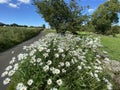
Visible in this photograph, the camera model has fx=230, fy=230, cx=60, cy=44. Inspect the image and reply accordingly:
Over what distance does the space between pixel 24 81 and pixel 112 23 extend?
5107cm

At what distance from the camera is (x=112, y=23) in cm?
5422

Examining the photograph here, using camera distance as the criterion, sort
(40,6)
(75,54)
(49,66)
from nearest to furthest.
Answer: (49,66)
(75,54)
(40,6)

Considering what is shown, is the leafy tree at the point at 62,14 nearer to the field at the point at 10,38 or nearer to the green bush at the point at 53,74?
the field at the point at 10,38

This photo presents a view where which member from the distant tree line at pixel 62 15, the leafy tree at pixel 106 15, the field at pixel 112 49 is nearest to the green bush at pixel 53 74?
the field at pixel 112 49

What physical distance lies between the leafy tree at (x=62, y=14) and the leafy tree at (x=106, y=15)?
27.0 m

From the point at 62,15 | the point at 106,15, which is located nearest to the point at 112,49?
the point at 62,15

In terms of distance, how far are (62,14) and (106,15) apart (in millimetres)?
30257

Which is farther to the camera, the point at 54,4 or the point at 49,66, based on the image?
the point at 54,4

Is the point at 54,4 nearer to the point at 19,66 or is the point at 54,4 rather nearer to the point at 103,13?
the point at 19,66

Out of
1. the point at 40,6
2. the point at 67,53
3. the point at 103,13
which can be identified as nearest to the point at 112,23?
the point at 103,13

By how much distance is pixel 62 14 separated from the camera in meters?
23.6

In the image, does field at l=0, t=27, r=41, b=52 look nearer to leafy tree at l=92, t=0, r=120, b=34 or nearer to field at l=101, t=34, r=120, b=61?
field at l=101, t=34, r=120, b=61

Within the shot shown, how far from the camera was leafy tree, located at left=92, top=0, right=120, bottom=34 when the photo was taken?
5088 centimetres

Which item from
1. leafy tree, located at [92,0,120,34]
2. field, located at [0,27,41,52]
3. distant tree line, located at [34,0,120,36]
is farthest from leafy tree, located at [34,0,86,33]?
leafy tree, located at [92,0,120,34]
